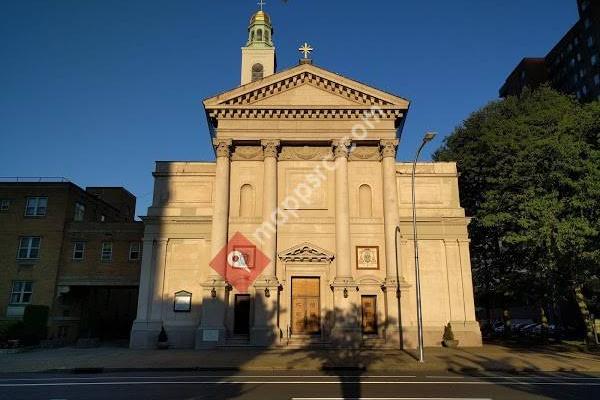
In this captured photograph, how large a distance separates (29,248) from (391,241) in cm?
2843

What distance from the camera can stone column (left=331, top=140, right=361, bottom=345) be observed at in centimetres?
2678

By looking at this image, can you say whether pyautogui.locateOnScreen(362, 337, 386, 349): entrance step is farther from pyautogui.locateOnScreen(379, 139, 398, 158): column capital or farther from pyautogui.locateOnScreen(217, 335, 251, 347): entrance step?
pyautogui.locateOnScreen(379, 139, 398, 158): column capital

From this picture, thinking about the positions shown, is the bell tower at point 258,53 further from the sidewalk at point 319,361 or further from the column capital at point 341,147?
the sidewalk at point 319,361

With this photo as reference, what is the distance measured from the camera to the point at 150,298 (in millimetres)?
28391

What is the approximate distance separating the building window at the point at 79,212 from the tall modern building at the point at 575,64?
62.3 m

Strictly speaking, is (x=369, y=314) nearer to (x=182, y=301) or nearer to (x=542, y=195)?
(x=182, y=301)

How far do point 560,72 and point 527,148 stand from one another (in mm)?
62427

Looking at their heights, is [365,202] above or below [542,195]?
below

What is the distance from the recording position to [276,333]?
26797 mm

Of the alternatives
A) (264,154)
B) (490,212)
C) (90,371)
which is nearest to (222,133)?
(264,154)

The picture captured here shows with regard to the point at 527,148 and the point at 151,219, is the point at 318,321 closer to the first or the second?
the point at 151,219

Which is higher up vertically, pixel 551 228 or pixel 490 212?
pixel 490 212

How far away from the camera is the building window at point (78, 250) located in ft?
A: 119

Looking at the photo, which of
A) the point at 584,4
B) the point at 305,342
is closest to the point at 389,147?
the point at 305,342
